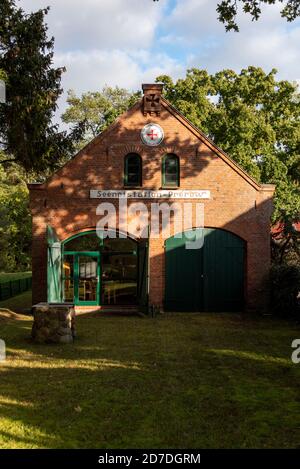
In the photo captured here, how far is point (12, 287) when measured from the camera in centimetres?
2584

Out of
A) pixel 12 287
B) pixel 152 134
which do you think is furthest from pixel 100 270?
pixel 12 287

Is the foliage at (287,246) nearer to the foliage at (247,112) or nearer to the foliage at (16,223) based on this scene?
the foliage at (247,112)

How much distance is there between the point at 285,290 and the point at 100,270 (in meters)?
6.69

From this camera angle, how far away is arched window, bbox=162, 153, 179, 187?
1786cm

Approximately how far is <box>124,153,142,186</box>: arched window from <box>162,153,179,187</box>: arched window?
90 cm

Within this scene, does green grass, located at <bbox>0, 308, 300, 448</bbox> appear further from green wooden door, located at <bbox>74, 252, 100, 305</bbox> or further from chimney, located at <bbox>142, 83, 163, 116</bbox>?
chimney, located at <bbox>142, 83, 163, 116</bbox>

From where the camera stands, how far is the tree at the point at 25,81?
16641 mm

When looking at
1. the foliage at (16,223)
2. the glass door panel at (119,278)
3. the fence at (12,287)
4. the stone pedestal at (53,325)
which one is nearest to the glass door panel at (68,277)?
the glass door panel at (119,278)

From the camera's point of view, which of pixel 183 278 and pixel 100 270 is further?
pixel 100 270

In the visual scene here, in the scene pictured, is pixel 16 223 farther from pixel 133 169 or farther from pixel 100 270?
pixel 133 169

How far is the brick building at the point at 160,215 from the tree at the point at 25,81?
1.69 metres

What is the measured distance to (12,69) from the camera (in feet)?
55.5
